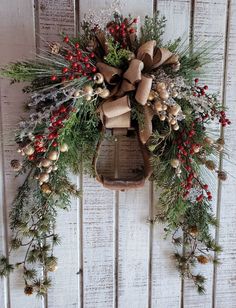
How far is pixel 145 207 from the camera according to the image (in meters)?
1.05

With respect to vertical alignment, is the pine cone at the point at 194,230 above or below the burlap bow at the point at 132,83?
below

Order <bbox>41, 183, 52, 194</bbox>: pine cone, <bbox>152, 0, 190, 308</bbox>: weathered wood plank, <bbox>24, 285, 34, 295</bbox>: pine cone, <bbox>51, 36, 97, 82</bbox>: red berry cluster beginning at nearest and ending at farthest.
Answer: <bbox>51, 36, 97, 82</bbox>: red berry cluster
<bbox>41, 183, 52, 194</bbox>: pine cone
<bbox>24, 285, 34, 295</bbox>: pine cone
<bbox>152, 0, 190, 308</bbox>: weathered wood plank

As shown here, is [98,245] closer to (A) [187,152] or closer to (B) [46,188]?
(B) [46,188]

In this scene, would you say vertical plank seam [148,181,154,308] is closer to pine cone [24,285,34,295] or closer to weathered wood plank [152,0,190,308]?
weathered wood plank [152,0,190,308]

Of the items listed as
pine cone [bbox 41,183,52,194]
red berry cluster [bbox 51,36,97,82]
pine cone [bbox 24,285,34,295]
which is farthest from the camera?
pine cone [bbox 24,285,34,295]

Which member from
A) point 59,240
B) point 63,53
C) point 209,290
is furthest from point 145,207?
point 63,53

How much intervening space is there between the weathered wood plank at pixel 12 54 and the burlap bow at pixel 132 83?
284 mm

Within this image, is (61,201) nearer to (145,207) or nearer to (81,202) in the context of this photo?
(81,202)

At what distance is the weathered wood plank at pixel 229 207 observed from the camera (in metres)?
1.02

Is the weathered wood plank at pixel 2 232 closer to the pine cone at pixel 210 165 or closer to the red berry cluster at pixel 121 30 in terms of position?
the red berry cluster at pixel 121 30

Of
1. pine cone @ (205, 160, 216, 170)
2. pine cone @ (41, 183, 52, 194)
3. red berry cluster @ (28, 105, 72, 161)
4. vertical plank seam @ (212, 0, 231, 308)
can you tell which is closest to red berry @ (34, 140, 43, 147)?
red berry cluster @ (28, 105, 72, 161)

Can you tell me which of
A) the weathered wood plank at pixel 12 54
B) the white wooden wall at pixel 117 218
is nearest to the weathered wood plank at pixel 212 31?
the white wooden wall at pixel 117 218

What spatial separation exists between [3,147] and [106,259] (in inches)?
20.5

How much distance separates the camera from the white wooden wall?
0.92 meters
